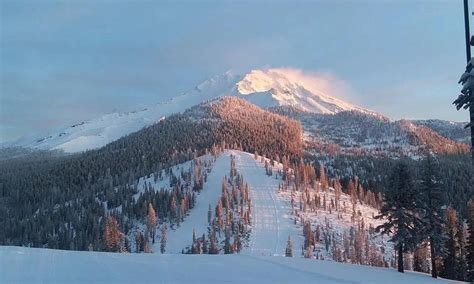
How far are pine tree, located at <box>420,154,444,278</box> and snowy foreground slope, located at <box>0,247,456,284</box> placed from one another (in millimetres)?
20380

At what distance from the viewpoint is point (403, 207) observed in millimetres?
43812

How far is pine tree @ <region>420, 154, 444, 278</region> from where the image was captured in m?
42.9

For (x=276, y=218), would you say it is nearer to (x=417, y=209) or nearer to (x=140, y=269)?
(x=417, y=209)

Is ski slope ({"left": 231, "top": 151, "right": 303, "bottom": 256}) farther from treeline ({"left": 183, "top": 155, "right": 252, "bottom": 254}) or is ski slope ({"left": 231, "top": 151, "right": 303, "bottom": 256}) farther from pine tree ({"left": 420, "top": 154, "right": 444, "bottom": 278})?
pine tree ({"left": 420, "top": 154, "right": 444, "bottom": 278})

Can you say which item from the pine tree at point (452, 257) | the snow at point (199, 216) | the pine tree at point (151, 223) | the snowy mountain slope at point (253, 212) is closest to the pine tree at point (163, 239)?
the snow at point (199, 216)

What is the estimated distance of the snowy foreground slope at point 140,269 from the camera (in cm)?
1986

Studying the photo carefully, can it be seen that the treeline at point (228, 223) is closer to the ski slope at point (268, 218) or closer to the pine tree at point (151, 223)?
the ski slope at point (268, 218)

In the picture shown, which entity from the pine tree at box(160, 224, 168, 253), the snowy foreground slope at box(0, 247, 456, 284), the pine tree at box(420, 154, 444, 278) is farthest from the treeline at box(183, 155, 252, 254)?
the snowy foreground slope at box(0, 247, 456, 284)

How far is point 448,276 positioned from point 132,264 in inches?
1839

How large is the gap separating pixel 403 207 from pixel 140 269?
93.8ft

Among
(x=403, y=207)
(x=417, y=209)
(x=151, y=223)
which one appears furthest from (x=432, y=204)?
(x=151, y=223)

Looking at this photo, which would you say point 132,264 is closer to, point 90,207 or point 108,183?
point 90,207

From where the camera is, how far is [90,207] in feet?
524

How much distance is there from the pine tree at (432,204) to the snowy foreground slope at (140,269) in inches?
802
